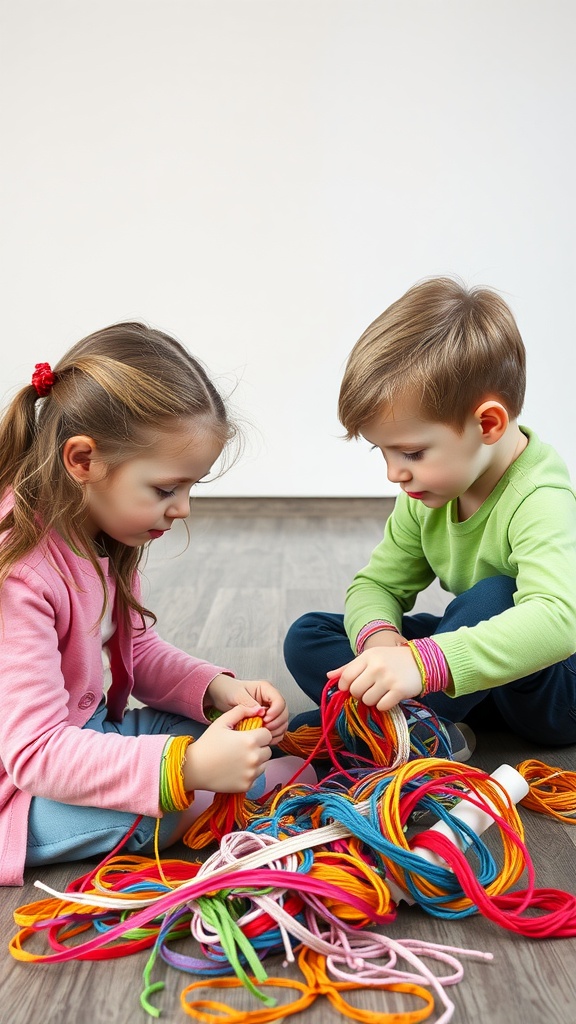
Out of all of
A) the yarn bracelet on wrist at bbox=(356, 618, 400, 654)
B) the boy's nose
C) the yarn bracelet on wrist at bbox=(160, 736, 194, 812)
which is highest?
the boy's nose

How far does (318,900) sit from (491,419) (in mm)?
602

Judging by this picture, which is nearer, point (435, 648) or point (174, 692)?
point (435, 648)

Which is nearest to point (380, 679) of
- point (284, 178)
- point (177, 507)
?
point (177, 507)

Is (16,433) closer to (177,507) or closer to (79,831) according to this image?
(177,507)

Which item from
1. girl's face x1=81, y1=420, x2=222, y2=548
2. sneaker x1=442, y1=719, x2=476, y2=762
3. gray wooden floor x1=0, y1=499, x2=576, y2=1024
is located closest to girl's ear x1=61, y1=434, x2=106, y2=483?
girl's face x1=81, y1=420, x2=222, y2=548

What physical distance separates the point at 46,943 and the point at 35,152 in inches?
114

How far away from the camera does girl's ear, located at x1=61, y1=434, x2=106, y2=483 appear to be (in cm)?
104

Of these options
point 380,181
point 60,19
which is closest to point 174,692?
point 380,181

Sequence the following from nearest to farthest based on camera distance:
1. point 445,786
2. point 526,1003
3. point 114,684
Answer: point 526,1003 → point 445,786 → point 114,684

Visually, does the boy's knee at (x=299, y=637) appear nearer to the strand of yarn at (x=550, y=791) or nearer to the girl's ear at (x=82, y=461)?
the strand of yarn at (x=550, y=791)

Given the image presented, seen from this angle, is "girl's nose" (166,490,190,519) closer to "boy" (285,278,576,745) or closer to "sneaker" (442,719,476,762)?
"boy" (285,278,576,745)

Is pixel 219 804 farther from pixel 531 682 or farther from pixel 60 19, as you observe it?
pixel 60 19

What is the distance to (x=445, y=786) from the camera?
100 cm

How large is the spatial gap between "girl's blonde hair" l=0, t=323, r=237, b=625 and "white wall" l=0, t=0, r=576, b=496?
2275mm
